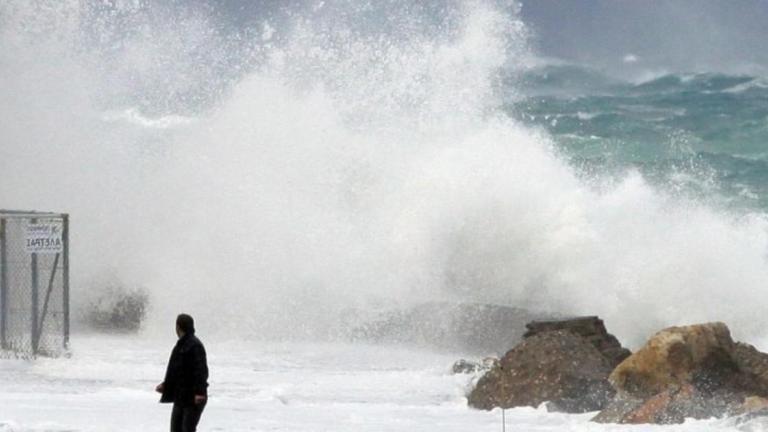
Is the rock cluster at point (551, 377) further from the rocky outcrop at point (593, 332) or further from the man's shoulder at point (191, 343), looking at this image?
the man's shoulder at point (191, 343)

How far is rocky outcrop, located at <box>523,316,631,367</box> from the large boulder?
3.44 ft

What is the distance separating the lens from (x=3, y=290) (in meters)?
16.6

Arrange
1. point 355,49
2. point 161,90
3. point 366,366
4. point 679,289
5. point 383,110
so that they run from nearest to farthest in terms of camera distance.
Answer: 1. point 366,366
2. point 679,289
3. point 383,110
4. point 355,49
5. point 161,90

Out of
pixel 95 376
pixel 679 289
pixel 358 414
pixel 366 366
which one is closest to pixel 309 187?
pixel 679 289

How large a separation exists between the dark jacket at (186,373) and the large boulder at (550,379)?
3.95 metres

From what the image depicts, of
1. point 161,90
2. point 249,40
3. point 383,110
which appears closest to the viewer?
point 383,110

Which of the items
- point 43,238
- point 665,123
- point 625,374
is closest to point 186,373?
point 625,374

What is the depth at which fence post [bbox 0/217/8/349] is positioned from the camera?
647 inches

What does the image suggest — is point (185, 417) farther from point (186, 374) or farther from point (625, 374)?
point (625, 374)

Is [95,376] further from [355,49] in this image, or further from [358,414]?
[355,49]

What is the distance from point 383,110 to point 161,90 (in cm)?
1198

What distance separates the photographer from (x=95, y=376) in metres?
15.7

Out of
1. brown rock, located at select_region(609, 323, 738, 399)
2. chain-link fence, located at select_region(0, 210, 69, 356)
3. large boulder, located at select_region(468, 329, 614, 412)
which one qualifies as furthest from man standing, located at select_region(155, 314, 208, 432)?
chain-link fence, located at select_region(0, 210, 69, 356)

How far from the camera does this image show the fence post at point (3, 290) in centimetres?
1644
